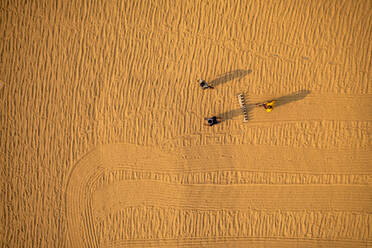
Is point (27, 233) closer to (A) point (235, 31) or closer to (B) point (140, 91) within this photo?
(B) point (140, 91)

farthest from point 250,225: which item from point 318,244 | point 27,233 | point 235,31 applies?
point 27,233

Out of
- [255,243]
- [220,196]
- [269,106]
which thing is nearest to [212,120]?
[269,106]

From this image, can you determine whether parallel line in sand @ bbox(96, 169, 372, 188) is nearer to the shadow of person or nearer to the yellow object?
the yellow object

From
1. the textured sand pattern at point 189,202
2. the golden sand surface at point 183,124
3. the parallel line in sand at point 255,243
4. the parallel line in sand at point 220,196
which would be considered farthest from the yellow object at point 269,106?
the parallel line in sand at point 255,243

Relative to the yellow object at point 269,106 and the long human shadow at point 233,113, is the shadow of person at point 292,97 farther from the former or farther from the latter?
the long human shadow at point 233,113

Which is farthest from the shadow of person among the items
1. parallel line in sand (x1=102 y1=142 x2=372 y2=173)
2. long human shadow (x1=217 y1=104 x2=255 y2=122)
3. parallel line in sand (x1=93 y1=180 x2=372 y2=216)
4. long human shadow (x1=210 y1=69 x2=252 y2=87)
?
parallel line in sand (x1=93 y1=180 x2=372 y2=216)

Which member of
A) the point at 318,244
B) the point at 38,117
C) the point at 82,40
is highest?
the point at 82,40

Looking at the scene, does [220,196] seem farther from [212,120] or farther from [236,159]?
[212,120]
